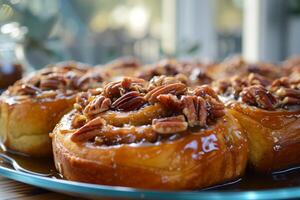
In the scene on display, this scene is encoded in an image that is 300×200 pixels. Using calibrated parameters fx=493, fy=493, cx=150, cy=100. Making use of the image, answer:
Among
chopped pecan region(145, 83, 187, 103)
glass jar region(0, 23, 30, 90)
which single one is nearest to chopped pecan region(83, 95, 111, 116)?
chopped pecan region(145, 83, 187, 103)

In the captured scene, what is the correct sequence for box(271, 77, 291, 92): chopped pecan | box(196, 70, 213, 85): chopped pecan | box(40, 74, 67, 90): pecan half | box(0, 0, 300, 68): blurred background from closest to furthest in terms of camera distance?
box(271, 77, 291, 92): chopped pecan
box(40, 74, 67, 90): pecan half
box(196, 70, 213, 85): chopped pecan
box(0, 0, 300, 68): blurred background

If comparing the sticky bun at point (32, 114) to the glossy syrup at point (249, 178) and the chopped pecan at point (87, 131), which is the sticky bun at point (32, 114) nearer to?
the glossy syrup at point (249, 178)

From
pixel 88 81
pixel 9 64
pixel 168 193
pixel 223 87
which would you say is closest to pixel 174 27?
pixel 9 64

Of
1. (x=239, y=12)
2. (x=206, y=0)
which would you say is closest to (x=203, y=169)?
(x=206, y=0)

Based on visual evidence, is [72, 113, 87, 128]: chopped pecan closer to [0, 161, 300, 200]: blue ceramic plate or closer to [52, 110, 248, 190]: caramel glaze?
[52, 110, 248, 190]: caramel glaze

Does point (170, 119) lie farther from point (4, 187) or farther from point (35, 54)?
point (35, 54)

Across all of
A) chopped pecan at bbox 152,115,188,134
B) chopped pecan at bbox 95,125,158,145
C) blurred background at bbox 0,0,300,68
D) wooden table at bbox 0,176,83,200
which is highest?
chopped pecan at bbox 152,115,188,134

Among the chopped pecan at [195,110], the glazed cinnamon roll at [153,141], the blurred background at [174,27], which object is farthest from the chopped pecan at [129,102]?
the blurred background at [174,27]
